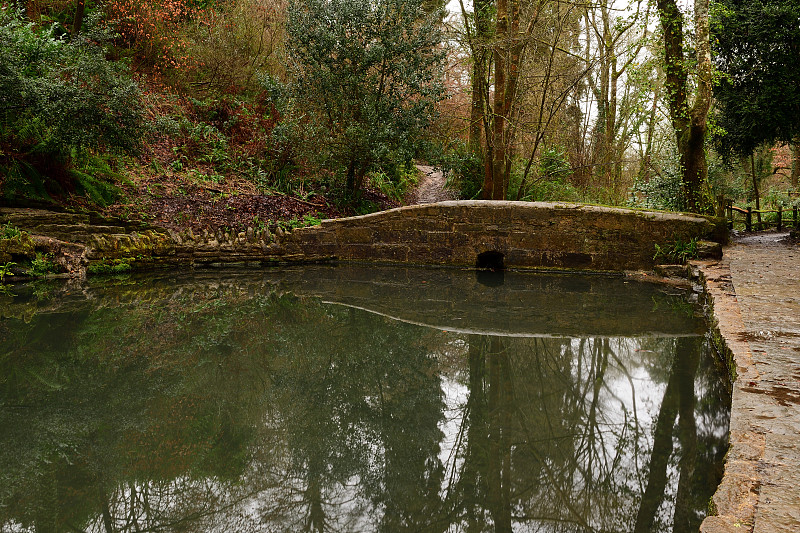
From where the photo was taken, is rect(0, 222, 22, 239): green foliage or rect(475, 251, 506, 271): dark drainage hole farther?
rect(475, 251, 506, 271): dark drainage hole

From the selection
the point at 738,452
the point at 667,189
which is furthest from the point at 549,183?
the point at 738,452

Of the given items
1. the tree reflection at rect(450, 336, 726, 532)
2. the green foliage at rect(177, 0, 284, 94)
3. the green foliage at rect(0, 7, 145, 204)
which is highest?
the green foliage at rect(177, 0, 284, 94)

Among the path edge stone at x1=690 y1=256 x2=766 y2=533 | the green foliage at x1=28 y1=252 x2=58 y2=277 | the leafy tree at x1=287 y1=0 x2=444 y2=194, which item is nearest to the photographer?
the path edge stone at x1=690 y1=256 x2=766 y2=533

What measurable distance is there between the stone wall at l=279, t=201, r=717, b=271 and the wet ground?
2807 mm

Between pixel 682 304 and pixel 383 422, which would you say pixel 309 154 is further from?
pixel 383 422

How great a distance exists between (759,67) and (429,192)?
933 centimetres

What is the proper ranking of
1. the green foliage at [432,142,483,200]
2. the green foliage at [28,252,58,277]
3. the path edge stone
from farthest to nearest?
the green foliage at [432,142,483,200], the green foliage at [28,252,58,277], the path edge stone

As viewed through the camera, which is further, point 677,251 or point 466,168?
point 466,168

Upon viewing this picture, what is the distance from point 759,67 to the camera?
43.8 feet

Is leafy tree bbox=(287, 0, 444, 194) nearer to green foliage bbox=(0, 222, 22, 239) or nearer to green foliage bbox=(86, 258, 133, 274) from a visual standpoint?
green foliage bbox=(86, 258, 133, 274)

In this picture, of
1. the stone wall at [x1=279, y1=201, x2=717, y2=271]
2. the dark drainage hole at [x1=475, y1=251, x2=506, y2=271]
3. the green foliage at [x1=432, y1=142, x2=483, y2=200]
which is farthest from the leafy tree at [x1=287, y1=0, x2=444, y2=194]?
the dark drainage hole at [x1=475, y1=251, x2=506, y2=271]

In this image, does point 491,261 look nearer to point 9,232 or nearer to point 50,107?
point 50,107

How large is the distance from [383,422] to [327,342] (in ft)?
5.93

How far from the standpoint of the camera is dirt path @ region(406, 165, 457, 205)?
52.8 feet
